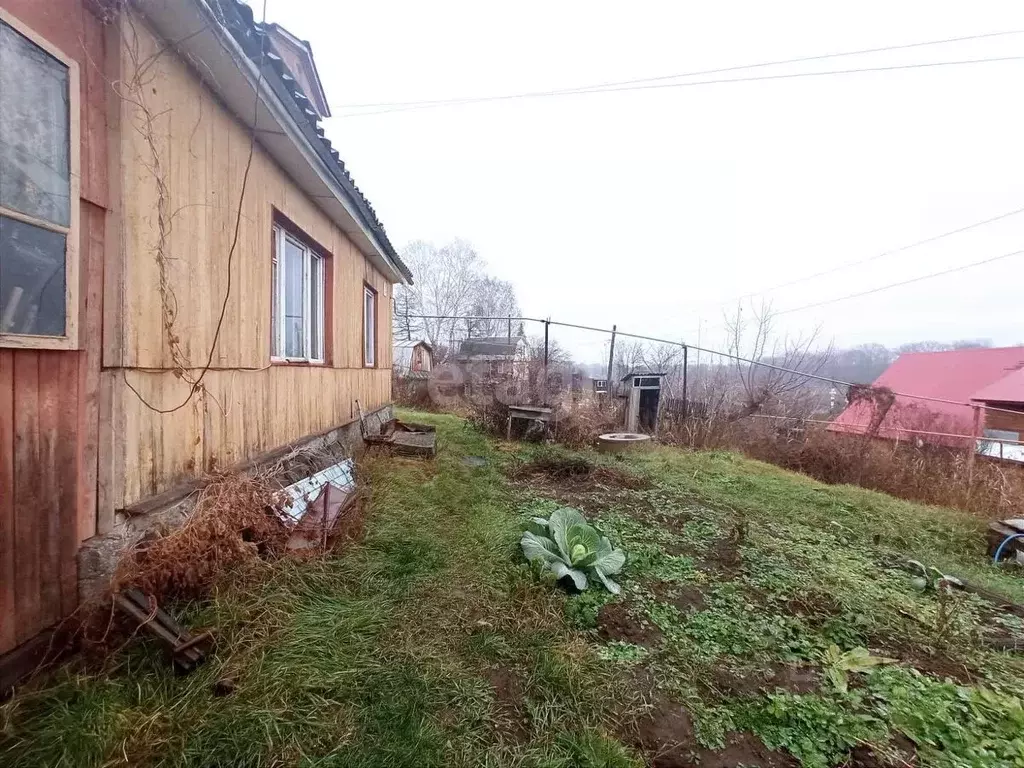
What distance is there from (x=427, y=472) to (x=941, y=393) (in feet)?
63.8

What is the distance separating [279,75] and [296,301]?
210cm

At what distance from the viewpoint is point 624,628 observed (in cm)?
257

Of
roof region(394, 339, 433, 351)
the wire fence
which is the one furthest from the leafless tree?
the wire fence

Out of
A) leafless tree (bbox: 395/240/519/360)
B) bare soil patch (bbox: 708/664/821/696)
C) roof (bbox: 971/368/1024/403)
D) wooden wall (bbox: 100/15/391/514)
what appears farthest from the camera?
leafless tree (bbox: 395/240/519/360)

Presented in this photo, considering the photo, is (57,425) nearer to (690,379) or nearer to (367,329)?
(367,329)

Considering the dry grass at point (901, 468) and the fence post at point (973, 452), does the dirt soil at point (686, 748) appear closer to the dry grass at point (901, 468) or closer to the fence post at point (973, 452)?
the dry grass at point (901, 468)

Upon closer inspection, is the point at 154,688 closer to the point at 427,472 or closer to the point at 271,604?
the point at 271,604

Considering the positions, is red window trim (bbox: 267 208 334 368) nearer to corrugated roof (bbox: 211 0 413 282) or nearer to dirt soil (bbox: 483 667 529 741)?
corrugated roof (bbox: 211 0 413 282)

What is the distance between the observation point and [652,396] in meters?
11.5

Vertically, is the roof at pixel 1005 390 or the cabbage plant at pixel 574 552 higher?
the roof at pixel 1005 390

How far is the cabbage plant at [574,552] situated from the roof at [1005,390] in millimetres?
15891

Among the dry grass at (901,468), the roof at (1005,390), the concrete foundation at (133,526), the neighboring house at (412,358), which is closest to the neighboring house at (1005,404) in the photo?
the roof at (1005,390)

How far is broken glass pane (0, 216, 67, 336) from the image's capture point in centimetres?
150

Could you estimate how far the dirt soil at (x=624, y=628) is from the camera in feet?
8.09
